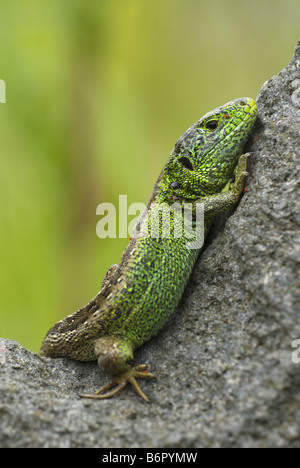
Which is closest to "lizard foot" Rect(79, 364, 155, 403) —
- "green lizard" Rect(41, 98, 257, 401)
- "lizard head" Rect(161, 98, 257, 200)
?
"green lizard" Rect(41, 98, 257, 401)

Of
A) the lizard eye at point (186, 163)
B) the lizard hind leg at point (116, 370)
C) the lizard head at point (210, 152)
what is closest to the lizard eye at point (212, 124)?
the lizard head at point (210, 152)

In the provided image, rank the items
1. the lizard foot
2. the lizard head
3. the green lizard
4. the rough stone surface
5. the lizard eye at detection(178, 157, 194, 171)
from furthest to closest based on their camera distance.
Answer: the lizard eye at detection(178, 157, 194, 171) → the lizard head → the green lizard → the lizard foot → the rough stone surface

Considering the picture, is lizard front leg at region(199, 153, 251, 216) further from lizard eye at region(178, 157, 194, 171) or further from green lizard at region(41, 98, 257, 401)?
lizard eye at region(178, 157, 194, 171)

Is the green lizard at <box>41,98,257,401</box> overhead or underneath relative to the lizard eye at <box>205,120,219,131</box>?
underneath

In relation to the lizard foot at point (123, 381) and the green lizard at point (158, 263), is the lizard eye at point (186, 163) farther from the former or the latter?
the lizard foot at point (123, 381)

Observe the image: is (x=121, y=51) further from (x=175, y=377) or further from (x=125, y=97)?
(x=175, y=377)

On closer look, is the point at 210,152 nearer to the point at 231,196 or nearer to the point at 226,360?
the point at 231,196

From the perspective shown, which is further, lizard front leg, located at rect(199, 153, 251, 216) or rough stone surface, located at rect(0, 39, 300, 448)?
lizard front leg, located at rect(199, 153, 251, 216)
